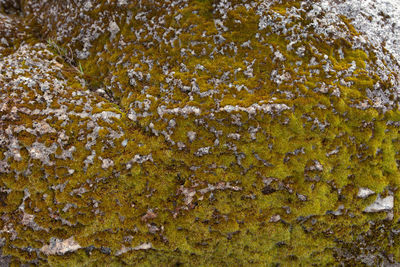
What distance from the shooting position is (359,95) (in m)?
5.90

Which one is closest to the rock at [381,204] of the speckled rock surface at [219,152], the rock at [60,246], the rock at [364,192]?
the speckled rock surface at [219,152]

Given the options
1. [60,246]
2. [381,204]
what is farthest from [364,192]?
[60,246]

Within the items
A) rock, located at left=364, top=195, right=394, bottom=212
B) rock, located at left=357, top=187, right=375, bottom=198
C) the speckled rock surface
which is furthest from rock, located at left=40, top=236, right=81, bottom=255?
rock, located at left=364, top=195, right=394, bottom=212

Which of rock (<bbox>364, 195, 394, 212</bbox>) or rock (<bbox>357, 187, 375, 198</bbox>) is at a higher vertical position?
rock (<bbox>357, 187, 375, 198</bbox>)

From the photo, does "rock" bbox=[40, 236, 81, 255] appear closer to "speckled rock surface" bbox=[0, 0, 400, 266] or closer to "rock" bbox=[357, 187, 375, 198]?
"speckled rock surface" bbox=[0, 0, 400, 266]

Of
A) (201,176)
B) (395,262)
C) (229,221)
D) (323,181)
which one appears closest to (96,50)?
(201,176)

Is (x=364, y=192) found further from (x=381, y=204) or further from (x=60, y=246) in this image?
(x=60, y=246)

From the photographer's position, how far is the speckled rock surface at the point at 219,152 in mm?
Result: 5719

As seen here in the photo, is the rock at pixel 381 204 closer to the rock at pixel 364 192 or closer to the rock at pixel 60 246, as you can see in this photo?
the rock at pixel 364 192

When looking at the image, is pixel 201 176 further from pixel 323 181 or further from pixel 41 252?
pixel 41 252

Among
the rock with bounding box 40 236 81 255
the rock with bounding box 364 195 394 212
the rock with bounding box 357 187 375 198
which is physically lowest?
the rock with bounding box 40 236 81 255

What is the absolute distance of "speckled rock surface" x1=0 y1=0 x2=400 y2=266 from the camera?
572 centimetres

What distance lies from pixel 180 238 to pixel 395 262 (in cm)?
551

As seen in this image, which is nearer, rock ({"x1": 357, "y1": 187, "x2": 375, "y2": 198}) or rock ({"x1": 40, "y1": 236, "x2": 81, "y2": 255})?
rock ({"x1": 40, "y1": 236, "x2": 81, "y2": 255})
